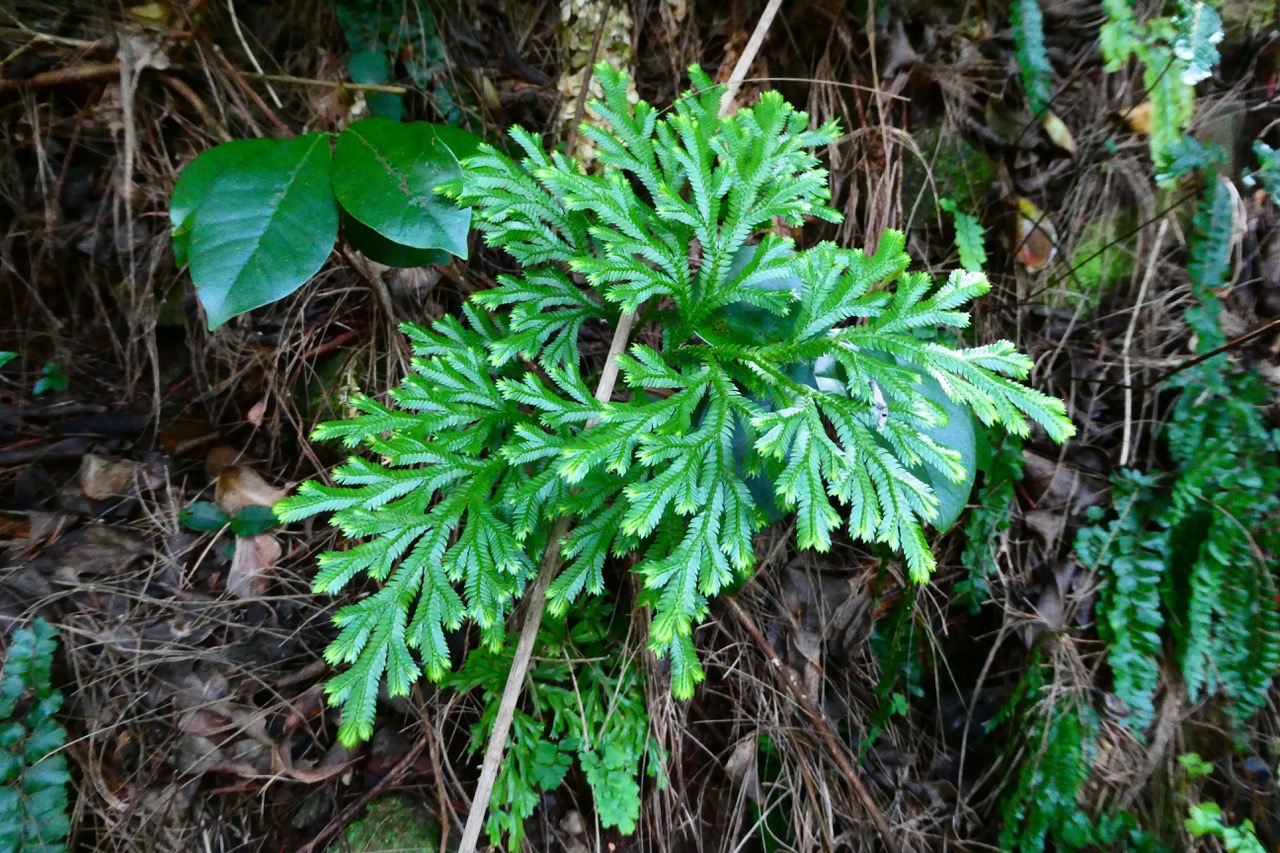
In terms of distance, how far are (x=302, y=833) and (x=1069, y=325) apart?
277 cm

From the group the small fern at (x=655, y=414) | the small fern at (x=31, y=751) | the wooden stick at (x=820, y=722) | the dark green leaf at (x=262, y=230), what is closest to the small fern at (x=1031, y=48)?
the small fern at (x=655, y=414)

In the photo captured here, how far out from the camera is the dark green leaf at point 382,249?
1.49 meters

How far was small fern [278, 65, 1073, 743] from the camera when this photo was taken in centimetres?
122

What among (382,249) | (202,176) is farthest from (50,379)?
(382,249)

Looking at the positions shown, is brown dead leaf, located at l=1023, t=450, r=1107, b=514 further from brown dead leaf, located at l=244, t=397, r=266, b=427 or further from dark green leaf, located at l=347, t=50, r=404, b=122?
brown dead leaf, located at l=244, t=397, r=266, b=427

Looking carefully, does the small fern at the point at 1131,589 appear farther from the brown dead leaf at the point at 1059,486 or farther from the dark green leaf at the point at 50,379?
the dark green leaf at the point at 50,379

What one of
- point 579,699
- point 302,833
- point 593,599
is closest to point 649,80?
point 593,599

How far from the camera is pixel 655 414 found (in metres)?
1.30

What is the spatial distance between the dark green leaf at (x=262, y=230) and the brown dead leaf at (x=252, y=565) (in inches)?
29.5

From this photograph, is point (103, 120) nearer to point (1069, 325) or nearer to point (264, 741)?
point (264, 741)

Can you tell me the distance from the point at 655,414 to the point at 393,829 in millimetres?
1287

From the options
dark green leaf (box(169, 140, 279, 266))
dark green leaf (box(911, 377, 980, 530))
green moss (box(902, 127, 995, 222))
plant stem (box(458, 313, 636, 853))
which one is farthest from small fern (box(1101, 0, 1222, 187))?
dark green leaf (box(169, 140, 279, 266))

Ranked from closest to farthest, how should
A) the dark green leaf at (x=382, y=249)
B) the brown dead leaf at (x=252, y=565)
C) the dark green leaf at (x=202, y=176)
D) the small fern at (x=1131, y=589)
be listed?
the dark green leaf at (x=202, y=176) < the dark green leaf at (x=382, y=249) < the brown dead leaf at (x=252, y=565) < the small fern at (x=1131, y=589)

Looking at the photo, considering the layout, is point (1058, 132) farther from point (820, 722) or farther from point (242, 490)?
point (242, 490)
